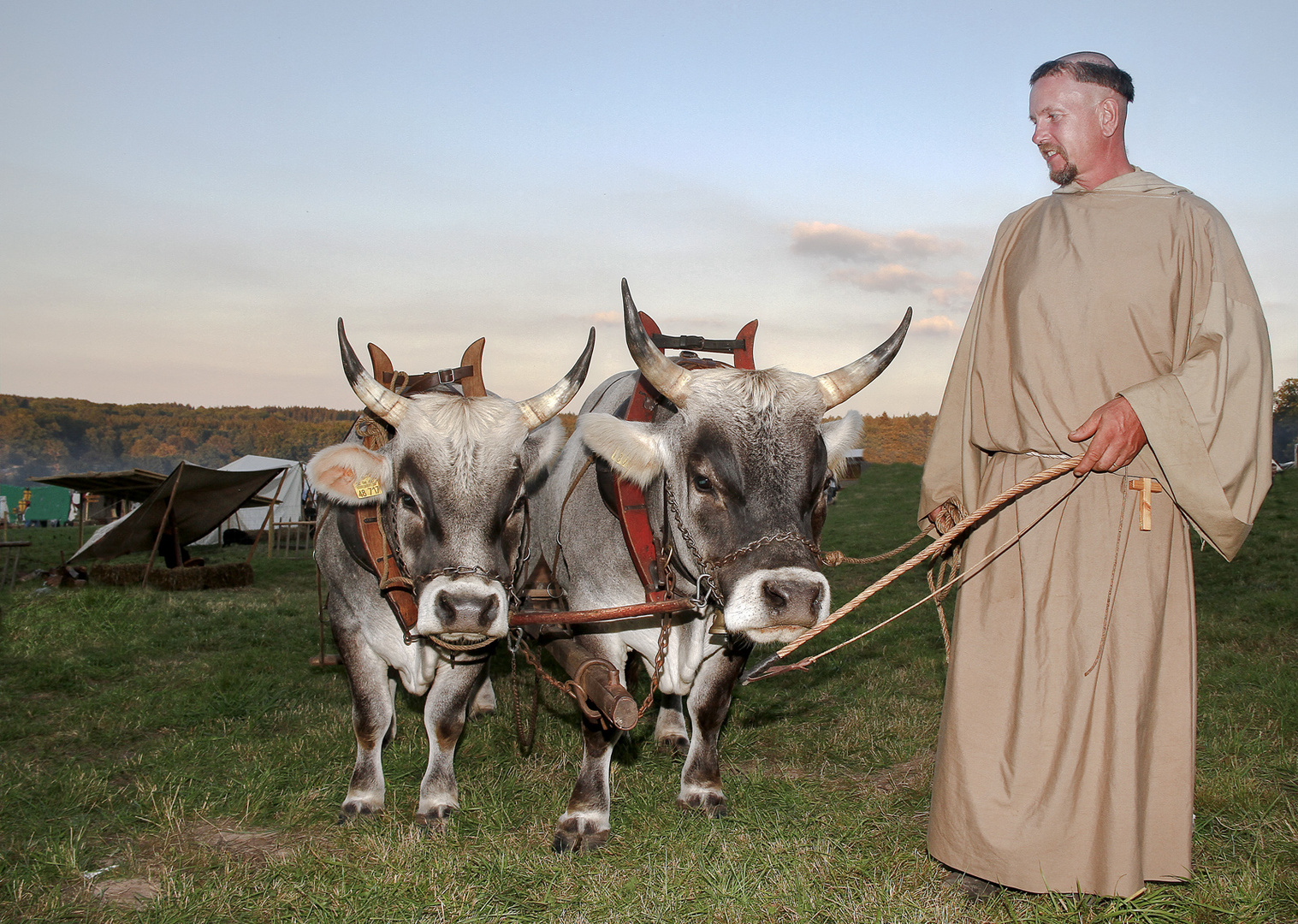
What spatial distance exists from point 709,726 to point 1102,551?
1800 millimetres

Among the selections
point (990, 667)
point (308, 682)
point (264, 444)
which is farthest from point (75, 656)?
point (264, 444)

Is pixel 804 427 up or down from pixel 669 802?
up

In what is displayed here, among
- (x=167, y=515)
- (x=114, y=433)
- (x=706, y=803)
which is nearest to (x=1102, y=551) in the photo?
(x=706, y=803)

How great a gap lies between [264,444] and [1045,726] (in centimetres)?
4647

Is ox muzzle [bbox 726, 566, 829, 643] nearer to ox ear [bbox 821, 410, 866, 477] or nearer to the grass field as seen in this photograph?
ox ear [bbox 821, 410, 866, 477]

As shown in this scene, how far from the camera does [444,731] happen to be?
12.5 ft

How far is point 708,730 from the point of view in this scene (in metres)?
3.80

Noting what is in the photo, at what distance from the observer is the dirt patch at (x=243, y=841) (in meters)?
3.33

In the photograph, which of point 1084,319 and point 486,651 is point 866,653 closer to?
point 486,651

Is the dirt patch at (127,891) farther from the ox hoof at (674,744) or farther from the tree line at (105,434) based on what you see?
the tree line at (105,434)

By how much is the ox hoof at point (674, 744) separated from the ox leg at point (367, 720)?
145cm

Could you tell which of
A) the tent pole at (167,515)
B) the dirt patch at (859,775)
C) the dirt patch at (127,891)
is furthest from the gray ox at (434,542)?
the tent pole at (167,515)

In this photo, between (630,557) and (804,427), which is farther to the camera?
(630,557)

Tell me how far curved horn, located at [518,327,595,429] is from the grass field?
5.44 ft
